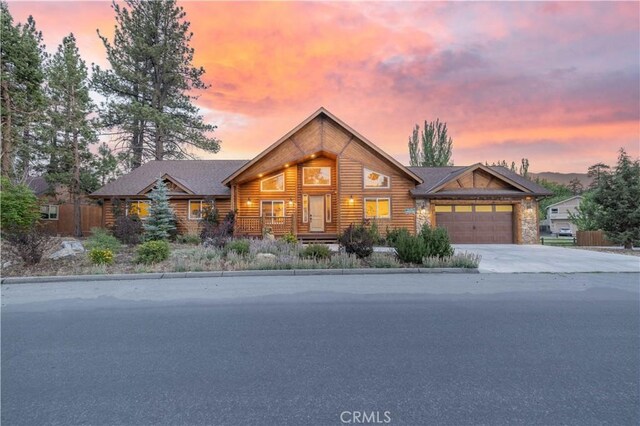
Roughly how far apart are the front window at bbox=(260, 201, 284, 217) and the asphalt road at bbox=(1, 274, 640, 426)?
42.5ft

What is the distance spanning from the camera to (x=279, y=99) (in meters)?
21.0

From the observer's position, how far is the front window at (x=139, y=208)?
1980cm

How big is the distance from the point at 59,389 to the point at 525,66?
2093cm

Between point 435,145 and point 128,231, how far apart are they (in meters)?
33.8

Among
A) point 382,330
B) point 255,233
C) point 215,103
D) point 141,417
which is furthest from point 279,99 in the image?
point 141,417

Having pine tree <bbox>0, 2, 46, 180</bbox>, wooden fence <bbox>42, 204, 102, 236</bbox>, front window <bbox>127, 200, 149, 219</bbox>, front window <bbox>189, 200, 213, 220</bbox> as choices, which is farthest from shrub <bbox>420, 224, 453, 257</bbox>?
wooden fence <bbox>42, 204, 102, 236</bbox>

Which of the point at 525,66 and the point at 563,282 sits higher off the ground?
the point at 525,66

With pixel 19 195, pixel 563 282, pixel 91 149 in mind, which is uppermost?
pixel 91 149

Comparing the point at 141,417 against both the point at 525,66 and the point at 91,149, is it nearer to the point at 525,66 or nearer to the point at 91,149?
the point at 525,66

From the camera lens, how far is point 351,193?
18859mm

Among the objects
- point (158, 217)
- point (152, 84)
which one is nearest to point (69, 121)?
point (152, 84)

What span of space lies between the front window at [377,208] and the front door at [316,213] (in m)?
2.81

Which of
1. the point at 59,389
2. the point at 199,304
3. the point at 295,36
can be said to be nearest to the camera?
the point at 59,389

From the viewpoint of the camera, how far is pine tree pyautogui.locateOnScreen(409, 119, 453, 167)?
3694 cm
